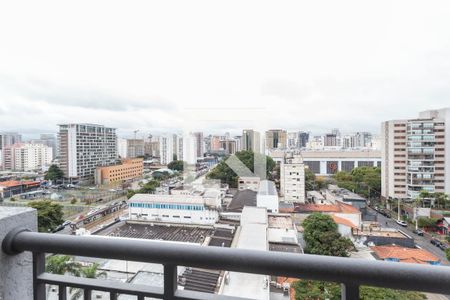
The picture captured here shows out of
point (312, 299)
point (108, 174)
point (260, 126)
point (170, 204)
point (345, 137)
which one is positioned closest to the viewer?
point (312, 299)

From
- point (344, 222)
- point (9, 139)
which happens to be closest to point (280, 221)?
point (344, 222)

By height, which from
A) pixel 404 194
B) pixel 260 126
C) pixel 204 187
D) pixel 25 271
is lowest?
pixel 404 194

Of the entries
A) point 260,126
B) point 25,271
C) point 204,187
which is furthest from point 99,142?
point 25,271

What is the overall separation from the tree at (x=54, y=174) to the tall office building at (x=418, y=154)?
39.6 feet

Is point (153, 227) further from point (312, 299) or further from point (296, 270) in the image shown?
point (296, 270)

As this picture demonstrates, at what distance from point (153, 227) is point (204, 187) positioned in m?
3.43

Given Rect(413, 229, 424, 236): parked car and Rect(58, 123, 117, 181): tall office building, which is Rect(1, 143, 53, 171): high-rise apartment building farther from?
Rect(413, 229, 424, 236): parked car

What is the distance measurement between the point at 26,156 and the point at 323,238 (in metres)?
15.5

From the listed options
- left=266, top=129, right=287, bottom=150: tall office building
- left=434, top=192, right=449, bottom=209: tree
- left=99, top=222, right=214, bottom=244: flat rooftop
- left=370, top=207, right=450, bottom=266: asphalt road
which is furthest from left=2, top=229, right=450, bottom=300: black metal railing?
left=434, top=192, right=449, bottom=209: tree

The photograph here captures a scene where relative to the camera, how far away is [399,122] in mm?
10211

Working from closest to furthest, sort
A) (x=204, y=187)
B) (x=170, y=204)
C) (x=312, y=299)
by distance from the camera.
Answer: (x=312, y=299), (x=170, y=204), (x=204, y=187)

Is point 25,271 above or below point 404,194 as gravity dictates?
above

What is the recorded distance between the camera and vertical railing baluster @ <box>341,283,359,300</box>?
0.35 m

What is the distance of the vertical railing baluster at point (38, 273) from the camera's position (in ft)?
1.50
